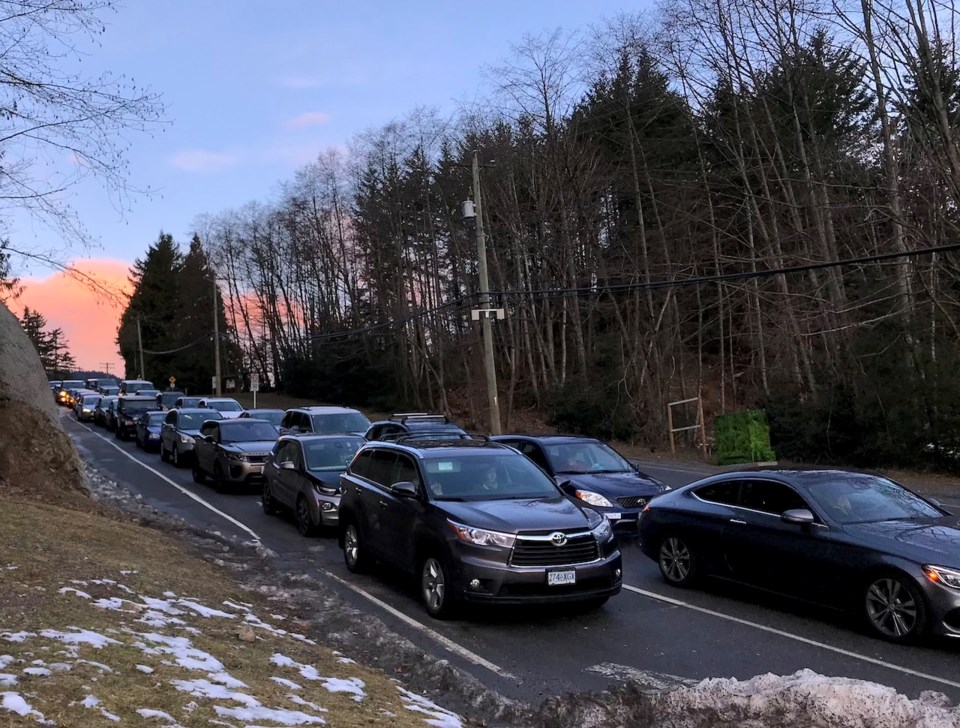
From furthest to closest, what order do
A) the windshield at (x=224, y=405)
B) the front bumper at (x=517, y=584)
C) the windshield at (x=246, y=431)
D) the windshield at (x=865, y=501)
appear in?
the windshield at (x=224, y=405)
the windshield at (x=246, y=431)
the windshield at (x=865, y=501)
the front bumper at (x=517, y=584)

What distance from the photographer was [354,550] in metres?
11.1

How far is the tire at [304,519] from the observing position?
1398 centimetres

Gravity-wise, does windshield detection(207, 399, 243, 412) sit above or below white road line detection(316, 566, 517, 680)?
above

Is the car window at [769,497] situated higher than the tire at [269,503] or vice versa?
the car window at [769,497]

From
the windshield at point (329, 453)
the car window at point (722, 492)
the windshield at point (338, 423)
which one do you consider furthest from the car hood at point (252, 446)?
the car window at point (722, 492)

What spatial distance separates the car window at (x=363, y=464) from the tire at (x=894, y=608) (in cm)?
588

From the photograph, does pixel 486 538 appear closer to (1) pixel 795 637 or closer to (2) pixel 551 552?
(2) pixel 551 552

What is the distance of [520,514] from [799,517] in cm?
267

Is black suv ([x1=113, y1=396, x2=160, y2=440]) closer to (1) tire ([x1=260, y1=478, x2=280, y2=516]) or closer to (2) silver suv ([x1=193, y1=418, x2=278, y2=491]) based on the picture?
(2) silver suv ([x1=193, y1=418, x2=278, y2=491])

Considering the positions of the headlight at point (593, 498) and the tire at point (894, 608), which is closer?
the tire at point (894, 608)

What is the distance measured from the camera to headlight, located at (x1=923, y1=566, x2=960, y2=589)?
23.7ft

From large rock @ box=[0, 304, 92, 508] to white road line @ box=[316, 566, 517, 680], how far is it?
6.44 m

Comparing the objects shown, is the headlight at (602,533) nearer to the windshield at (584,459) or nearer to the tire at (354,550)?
the tire at (354,550)

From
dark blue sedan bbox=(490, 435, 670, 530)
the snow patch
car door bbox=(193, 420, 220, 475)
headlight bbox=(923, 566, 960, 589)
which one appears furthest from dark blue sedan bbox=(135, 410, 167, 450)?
headlight bbox=(923, 566, 960, 589)
